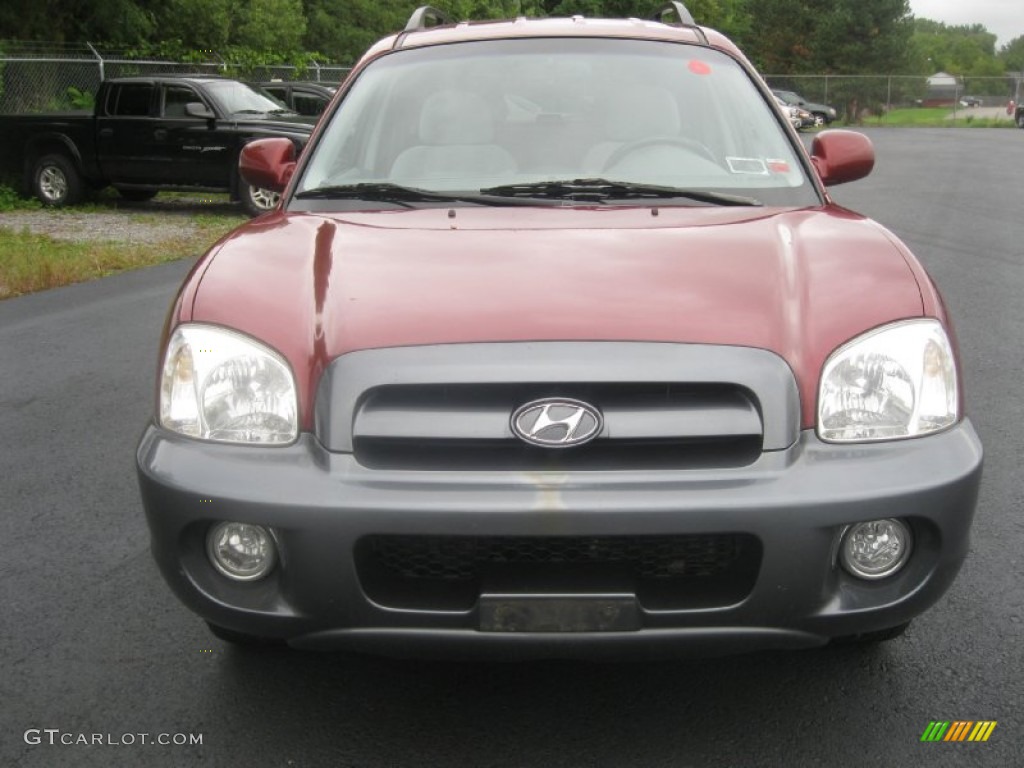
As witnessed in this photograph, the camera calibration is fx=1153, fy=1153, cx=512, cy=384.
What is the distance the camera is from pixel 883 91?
52750 millimetres

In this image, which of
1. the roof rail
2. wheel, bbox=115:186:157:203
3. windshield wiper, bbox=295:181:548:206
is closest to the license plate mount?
windshield wiper, bbox=295:181:548:206

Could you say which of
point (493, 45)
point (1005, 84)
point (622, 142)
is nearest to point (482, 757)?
point (622, 142)

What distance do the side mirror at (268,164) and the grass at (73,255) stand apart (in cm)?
572

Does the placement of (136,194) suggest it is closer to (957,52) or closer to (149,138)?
(149,138)

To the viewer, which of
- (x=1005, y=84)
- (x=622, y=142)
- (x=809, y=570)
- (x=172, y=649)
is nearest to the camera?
A: (x=809, y=570)

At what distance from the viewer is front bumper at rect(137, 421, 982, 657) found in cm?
220

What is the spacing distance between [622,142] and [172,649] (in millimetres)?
1975

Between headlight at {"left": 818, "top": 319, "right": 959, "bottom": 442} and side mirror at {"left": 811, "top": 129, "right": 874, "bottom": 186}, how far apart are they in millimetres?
1424

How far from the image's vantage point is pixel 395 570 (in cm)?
236

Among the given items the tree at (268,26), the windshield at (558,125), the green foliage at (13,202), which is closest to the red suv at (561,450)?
the windshield at (558,125)

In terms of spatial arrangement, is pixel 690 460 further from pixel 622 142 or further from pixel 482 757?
pixel 622 142

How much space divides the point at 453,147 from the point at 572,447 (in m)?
1.59

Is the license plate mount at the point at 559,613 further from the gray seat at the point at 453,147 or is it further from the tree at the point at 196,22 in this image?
the tree at the point at 196,22

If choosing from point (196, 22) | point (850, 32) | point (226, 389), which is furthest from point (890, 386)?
point (850, 32)
